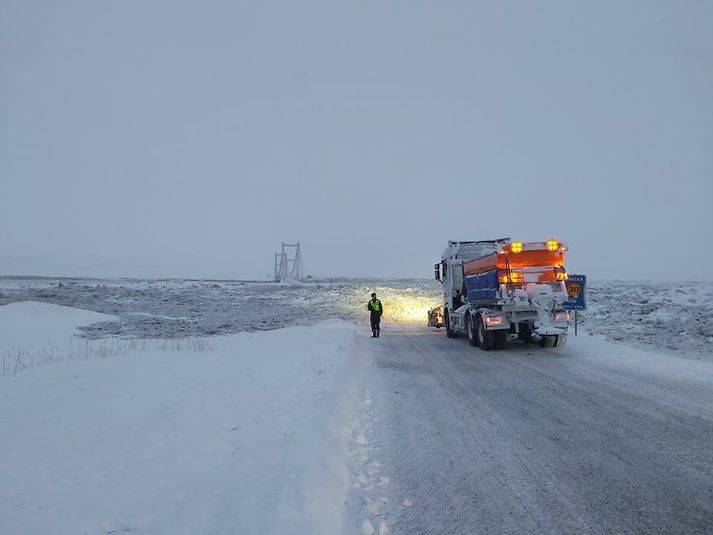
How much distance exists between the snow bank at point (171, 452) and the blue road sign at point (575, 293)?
9.34 m

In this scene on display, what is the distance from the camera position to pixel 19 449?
4637mm

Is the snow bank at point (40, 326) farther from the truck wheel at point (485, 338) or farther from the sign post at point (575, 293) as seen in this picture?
the sign post at point (575, 293)

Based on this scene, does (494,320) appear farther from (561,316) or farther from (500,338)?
(561,316)

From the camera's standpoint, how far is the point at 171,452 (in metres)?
4.69

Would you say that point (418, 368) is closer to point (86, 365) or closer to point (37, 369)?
point (86, 365)

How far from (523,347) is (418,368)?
18.5ft

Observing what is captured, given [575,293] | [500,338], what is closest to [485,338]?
[500,338]

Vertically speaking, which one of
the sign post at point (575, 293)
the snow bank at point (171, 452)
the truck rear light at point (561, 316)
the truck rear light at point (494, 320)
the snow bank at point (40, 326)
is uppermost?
the sign post at point (575, 293)

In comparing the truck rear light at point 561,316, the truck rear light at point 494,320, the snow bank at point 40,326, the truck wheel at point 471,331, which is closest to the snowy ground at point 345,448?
the truck rear light at point 561,316

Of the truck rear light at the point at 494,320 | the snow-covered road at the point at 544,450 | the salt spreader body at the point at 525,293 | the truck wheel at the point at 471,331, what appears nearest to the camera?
the snow-covered road at the point at 544,450

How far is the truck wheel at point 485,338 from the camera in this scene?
1503 centimetres

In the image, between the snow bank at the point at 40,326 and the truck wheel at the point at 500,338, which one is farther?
the snow bank at the point at 40,326

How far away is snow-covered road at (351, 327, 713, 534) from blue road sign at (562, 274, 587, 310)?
404cm

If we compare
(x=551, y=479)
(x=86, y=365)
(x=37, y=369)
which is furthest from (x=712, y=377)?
(x=37, y=369)
